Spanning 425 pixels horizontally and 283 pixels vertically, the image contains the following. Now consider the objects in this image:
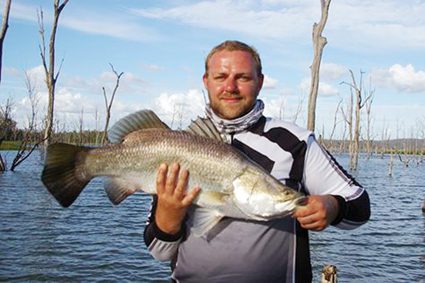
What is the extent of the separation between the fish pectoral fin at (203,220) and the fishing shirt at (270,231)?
0.09 metres

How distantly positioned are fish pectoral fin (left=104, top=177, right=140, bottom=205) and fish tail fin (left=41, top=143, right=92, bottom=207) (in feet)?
0.45

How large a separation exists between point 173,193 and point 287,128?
33.5 inches

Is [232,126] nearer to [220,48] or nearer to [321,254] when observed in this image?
[220,48]

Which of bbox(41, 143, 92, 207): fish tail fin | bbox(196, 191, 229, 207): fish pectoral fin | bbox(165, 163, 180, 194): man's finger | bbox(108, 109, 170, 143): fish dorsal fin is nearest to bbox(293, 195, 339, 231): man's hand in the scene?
bbox(196, 191, 229, 207): fish pectoral fin

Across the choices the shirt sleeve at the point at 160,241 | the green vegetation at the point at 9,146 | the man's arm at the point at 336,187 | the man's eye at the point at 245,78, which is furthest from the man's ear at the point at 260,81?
the green vegetation at the point at 9,146

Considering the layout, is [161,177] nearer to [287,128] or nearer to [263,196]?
[263,196]

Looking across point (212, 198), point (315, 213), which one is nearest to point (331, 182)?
point (315, 213)

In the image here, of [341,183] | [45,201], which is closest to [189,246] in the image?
[341,183]

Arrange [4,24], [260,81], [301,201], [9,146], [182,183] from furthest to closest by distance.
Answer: [9,146] → [4,24] → [260,81] → [182,183] → [301,201]

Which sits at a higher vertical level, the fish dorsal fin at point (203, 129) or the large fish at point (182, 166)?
the fish dorsal fin at point (203, 129)

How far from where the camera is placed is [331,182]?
3.04 m

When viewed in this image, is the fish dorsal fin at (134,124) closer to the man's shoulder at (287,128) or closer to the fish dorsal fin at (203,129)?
the fish dorsal fin at (203,129)

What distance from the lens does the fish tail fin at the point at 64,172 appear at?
3018 mm

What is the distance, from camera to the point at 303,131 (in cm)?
316
